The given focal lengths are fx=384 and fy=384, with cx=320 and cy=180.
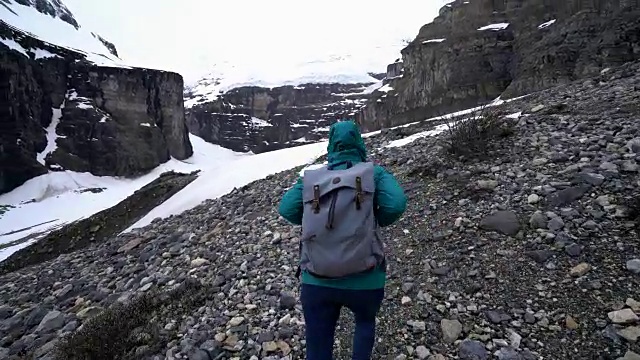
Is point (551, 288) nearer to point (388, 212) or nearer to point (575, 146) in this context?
point (388, 212)

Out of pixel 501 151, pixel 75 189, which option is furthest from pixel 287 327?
pixel 75 189

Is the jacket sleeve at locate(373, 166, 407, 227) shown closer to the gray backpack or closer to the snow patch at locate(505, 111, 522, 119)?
the gray backpack

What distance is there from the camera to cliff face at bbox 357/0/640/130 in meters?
22.9

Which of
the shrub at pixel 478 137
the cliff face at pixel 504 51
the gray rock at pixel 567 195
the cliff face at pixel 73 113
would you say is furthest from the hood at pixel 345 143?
the cliff face at pixel 73 113

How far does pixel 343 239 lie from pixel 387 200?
39 cm

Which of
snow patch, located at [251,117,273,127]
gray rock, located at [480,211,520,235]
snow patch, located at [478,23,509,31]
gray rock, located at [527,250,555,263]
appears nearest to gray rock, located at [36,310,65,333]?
gray rock, located at [480,211,520,235]

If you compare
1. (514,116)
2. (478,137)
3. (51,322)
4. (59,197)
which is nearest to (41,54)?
(59,197)

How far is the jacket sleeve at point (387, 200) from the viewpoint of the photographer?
244 centimetres

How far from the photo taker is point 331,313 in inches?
99.0

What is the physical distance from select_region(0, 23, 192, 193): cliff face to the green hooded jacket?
6586 cm

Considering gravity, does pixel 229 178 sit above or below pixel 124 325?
above

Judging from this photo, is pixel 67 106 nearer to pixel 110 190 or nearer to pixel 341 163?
pixel 110 190

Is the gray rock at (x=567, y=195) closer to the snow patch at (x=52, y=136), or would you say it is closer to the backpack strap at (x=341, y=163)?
the backpack strap at (x=341, y=163)

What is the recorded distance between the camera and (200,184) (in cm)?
1248
